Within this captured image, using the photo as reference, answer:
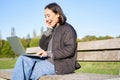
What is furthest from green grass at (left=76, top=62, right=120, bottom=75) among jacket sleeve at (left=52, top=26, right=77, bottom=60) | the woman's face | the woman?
jacket sleeve at (left=52, top=26, right=77, bottom=60)

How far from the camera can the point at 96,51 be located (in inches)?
194

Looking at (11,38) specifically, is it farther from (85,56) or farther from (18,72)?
(18,72)

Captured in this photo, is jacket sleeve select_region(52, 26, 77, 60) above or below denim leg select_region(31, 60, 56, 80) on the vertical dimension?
above

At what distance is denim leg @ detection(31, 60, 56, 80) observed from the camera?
12.4ft

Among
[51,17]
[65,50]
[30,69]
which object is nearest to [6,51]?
[51,17]

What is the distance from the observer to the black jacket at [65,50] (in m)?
3.76

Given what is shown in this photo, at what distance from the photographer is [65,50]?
3771 millimetres

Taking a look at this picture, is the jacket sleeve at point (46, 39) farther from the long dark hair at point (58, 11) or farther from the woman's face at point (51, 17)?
the long dark hair at point (58, 11)

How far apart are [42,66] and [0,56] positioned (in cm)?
3499

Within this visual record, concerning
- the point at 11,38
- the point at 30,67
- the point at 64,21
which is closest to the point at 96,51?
the point at 64,21

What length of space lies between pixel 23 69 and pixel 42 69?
0.25m

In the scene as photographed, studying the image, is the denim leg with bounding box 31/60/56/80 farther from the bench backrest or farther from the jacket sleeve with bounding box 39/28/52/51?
the bench backrest

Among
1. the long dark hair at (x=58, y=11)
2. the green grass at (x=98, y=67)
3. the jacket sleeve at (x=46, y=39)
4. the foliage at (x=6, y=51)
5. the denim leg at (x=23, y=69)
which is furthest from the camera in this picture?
the foliage at (x=6, y=51)

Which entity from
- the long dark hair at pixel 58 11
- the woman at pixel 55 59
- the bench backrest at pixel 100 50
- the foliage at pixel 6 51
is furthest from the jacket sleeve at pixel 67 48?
the foliage at pixel 6 51
